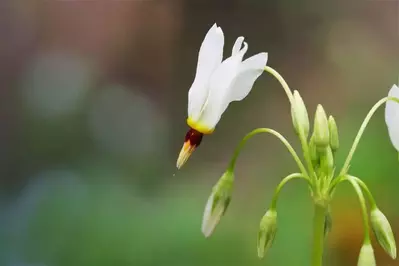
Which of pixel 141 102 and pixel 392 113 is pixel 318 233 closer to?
pixel 392 113

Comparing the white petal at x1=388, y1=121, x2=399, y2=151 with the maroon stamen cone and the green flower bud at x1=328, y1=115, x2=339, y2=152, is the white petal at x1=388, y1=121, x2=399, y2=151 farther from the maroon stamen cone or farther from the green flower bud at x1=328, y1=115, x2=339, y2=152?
the maroon stamen cone

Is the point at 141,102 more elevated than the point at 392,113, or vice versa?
the point at 392,113

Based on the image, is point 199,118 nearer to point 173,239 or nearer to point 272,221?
point 272,221

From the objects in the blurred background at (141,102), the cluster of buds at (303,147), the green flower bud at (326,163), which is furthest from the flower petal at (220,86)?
the blurred background at (141,102)

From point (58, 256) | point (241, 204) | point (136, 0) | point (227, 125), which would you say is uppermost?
point (136, 0)

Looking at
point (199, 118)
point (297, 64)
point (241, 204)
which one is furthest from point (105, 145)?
point (199, 118)

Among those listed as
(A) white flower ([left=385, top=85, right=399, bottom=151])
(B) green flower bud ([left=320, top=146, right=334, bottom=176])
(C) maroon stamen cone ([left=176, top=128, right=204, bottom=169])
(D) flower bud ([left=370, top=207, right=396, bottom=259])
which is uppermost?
(A) white flower ([left=385, top=85, right=399, bottom=151])

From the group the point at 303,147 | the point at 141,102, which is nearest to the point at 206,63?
the point at 303,147

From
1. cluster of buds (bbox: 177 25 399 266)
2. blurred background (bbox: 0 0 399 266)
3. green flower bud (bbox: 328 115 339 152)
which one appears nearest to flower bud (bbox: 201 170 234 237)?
cluster of buds (bbox: 177 25 399 266)
